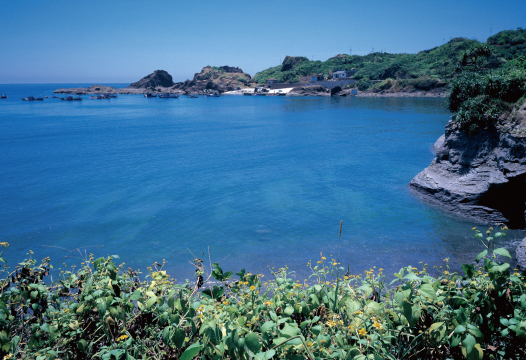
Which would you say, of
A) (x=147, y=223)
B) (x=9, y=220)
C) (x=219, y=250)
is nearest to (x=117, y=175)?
(x=9, y=220)

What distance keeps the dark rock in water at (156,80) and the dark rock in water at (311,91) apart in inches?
3279

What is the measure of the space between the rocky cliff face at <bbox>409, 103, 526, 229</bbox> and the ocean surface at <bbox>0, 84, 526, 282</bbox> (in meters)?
1.18

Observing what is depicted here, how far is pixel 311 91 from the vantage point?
4993 inches

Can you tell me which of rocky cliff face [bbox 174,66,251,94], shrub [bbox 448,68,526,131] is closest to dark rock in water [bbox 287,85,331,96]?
rocky cliff face [bbox 174,66,251,94]

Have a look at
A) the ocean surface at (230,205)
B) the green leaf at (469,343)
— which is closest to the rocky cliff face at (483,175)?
the ocean surface at (230,205)

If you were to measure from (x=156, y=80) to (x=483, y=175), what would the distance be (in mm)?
184383

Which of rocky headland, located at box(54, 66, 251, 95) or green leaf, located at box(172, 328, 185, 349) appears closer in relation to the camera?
green leaf, located at box(172, 328, 185, 349)

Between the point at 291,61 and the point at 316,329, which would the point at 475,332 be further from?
the point at 291,61

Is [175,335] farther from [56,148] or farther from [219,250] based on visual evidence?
[56,148]

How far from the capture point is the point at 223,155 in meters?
31.8

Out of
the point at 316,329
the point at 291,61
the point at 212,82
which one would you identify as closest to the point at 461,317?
the point at 316,329

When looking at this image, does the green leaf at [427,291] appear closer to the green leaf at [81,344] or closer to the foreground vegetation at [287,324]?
the foreground vegetation at [287,324]

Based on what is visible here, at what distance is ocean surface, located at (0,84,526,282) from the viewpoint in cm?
1325

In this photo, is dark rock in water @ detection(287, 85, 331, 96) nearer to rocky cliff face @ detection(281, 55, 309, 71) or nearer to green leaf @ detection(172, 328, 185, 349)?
rocky cliff face @ detection(281, 55, 309, 71)
